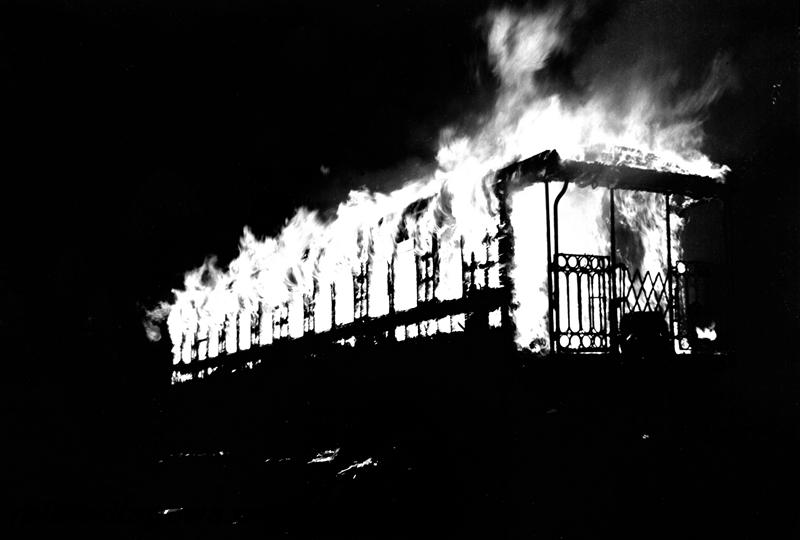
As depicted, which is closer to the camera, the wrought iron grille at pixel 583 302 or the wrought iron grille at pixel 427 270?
the wrought iron grille at pixel 583 302

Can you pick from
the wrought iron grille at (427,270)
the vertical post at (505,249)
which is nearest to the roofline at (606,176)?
the vertical post at (505,249)

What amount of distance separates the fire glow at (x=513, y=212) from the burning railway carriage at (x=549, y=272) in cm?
3

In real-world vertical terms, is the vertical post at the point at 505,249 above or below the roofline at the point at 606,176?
below

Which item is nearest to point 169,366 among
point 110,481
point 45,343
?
point 45,343

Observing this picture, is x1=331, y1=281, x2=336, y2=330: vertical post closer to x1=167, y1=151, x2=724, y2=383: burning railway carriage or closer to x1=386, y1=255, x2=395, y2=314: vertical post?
x1=167, y1=151, x2=724, y2=383: burning railway carriage

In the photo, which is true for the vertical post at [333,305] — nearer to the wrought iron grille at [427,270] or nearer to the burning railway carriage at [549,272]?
the burning railway carriage at [549,272]

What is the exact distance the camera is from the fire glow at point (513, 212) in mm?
11367

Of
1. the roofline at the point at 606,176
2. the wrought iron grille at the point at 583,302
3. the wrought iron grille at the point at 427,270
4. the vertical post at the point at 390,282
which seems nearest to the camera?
the wrought iron grille at the point at 583,302

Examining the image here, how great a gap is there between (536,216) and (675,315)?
3.14 metres

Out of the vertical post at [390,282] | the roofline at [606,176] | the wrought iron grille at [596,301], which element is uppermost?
the roofline at [606,176]

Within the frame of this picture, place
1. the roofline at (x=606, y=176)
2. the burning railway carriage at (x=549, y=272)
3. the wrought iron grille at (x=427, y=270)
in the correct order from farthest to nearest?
1. the wrought iron grille at (x=427, y=270)
2. the burning railway carriage at (x=549, y=272)
3. the roofline at (x=606, y=176)

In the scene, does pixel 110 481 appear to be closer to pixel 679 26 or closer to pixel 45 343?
pixel 45 343

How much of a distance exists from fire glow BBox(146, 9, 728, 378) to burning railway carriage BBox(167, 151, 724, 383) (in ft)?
0.11

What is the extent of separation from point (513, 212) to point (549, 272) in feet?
4.20
